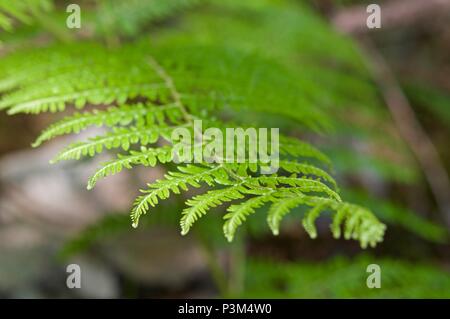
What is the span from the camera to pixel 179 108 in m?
1.02

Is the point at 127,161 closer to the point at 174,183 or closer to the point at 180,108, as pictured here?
the point at 174,183

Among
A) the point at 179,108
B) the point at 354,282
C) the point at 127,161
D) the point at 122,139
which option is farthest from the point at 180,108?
the point at 354,282

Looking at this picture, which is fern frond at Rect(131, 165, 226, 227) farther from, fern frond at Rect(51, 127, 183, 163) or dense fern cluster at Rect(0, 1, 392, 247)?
fern frond at Rect(51, 127, 183, 163)

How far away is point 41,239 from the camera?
264cm

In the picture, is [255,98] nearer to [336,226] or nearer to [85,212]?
[336,226]

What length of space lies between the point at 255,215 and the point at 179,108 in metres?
1.09

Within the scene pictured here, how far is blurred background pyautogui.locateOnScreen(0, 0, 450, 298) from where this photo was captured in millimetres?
1816

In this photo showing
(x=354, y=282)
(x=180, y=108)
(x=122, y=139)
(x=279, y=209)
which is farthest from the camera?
(x=354, y=282)

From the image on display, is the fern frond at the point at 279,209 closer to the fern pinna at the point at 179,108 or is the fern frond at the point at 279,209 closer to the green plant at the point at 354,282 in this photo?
the fern pinna at the point at 179,108

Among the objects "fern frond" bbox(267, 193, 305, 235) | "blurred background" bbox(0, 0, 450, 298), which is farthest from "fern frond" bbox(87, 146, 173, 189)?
"blurred background" bbox(0, 0, 450, 298)

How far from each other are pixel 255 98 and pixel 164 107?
0.22 m

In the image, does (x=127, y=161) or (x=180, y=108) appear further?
(x=180, y=108)

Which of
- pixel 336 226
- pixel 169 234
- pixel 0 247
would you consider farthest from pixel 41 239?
pixel 336 226

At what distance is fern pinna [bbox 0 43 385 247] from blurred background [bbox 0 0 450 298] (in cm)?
28
